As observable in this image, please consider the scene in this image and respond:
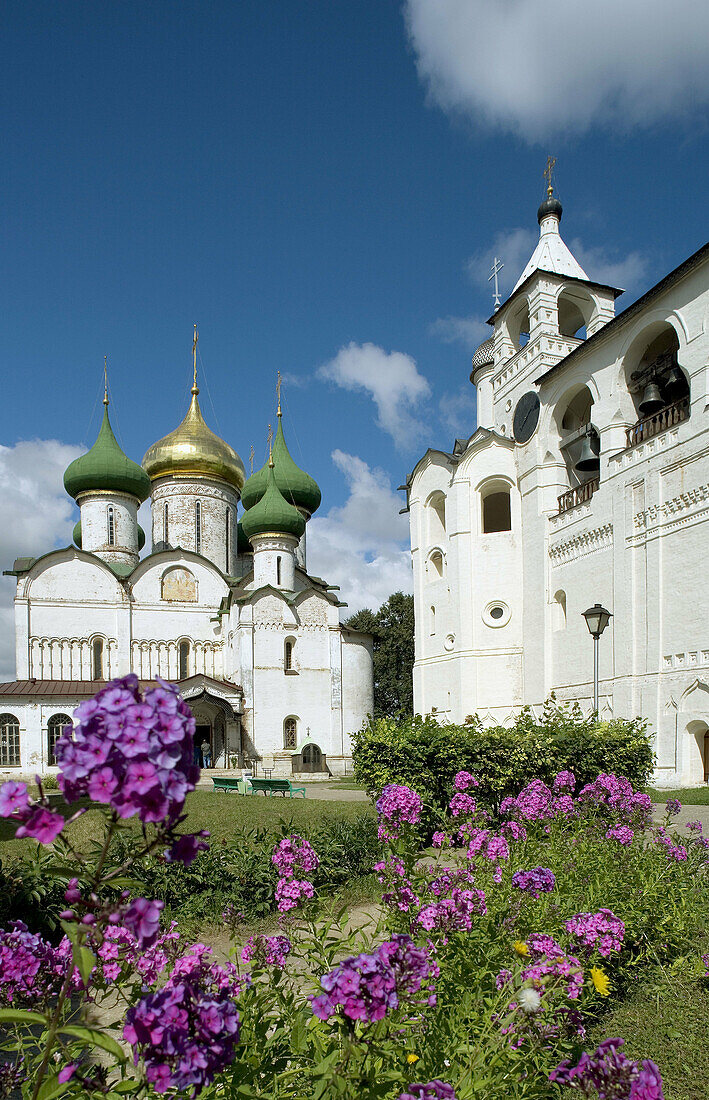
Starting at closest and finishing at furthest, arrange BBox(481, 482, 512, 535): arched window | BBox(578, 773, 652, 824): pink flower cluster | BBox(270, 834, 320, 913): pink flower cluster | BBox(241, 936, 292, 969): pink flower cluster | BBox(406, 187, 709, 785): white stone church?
BBox(241, 936, 292, 969): pink flower cluster → BBox(270, 834, 320, 913): pink flower cluster → BBox(578, 773, 652, 824): pink flower cluster → BBox(406, 187, 709, 785): white stone church → BBox(481, 482, 512, 535): arched window

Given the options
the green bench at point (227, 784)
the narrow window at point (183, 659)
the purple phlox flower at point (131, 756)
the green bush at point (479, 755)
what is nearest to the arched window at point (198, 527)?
the narrow window at point (183, 659)

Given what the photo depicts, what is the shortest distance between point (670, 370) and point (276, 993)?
1801 centimetres

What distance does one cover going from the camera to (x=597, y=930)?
2.67m

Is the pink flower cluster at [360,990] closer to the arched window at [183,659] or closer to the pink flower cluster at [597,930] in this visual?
the pink flower cluster at [597,930]

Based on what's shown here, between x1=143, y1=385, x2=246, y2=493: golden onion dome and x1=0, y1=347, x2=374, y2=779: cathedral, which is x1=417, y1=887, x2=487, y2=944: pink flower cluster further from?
x1=143, y1=385, x2=246, y2=493: golden onion dome

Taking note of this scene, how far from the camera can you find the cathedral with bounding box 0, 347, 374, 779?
958 inches

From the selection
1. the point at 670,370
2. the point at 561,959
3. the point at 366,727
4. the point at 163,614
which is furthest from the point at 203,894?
the point at 163,614

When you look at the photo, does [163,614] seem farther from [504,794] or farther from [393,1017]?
[393,1017]

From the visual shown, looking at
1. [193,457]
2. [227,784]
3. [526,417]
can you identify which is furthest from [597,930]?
[193,457]

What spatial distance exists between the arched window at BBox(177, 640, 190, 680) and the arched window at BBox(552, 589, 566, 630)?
45.6 ft

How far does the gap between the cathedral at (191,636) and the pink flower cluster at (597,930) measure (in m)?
21.4

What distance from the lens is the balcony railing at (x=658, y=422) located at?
16.2 meters

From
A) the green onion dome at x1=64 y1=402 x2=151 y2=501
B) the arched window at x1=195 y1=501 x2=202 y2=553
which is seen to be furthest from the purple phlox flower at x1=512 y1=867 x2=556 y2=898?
the arched window at x1=195 y1=501 x2=202 y2=553

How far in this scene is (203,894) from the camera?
5.53 metres
